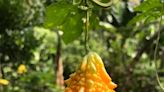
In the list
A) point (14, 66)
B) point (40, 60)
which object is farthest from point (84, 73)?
point (40, 60)

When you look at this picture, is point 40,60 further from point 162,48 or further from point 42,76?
point 162,48

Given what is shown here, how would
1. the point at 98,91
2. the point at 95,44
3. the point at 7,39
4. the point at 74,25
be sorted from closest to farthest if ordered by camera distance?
the point at 98,91 < the point at 74,25 < the point at 7,39 < the point at 95,44

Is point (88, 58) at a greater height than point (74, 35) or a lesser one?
greater

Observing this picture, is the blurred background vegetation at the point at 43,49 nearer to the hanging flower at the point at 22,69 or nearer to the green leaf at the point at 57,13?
the hanging flower at the point at 22,69

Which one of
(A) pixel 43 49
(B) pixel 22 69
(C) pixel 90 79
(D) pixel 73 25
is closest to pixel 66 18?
(D) pixel 73 25

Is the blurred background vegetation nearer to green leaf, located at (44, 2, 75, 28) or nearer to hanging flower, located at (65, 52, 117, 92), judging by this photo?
green leaf, located at (44, 2, 75, 28)

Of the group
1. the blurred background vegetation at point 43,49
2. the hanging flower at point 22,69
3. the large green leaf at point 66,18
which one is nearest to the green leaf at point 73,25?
the large green leaf at point 66,18
